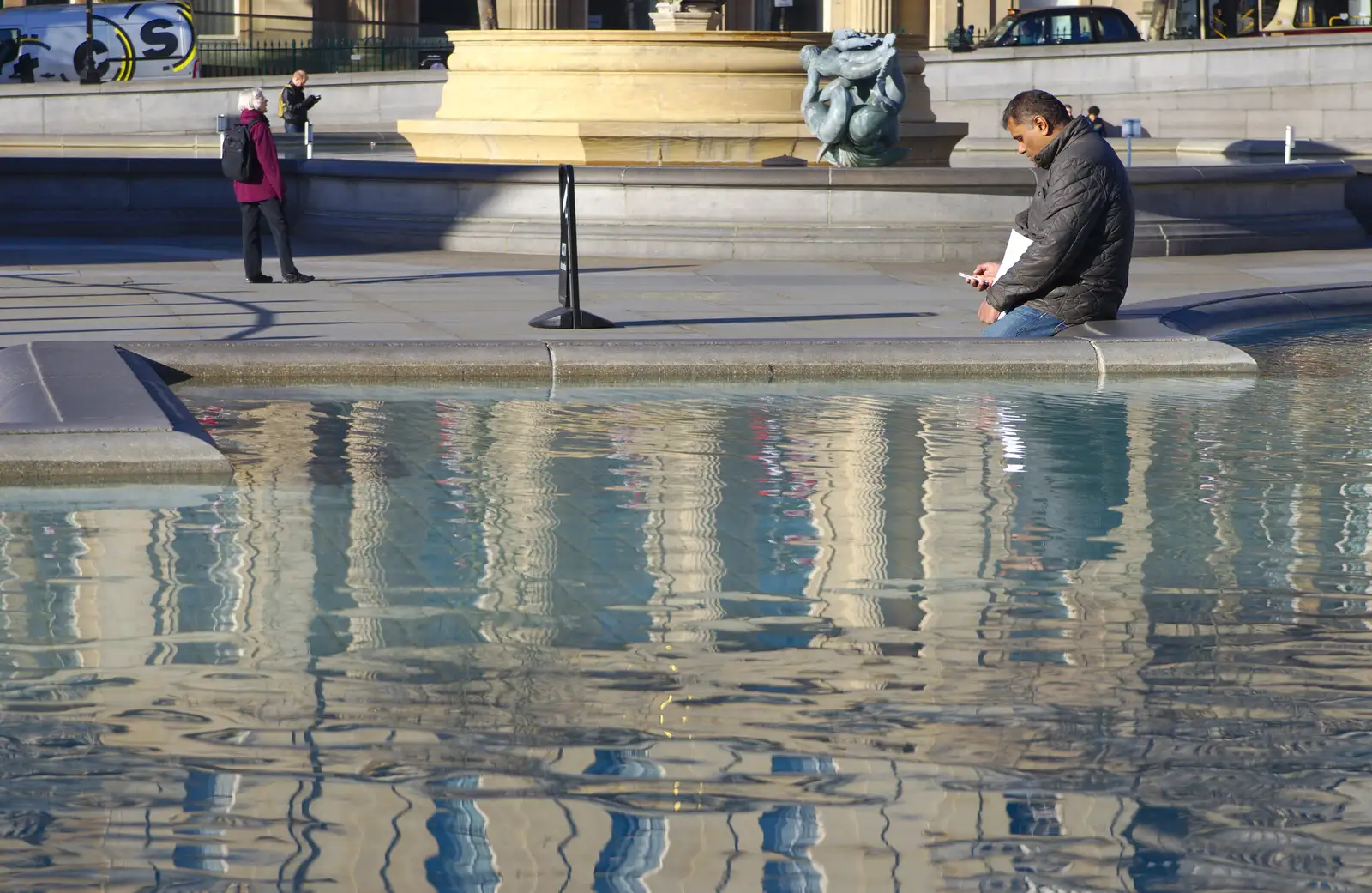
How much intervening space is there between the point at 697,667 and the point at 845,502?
2.21 meters

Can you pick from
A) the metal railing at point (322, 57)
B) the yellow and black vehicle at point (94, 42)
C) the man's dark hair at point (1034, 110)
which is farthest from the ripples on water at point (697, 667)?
the metal railing at point (322, 57)

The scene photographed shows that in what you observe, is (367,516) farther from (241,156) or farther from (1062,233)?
(241,156)

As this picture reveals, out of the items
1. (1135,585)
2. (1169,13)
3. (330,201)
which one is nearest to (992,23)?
(1169,13)

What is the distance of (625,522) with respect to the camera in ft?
21.6

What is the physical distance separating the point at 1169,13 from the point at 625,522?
4606 centimetres

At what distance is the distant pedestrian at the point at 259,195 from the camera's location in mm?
→ 14969

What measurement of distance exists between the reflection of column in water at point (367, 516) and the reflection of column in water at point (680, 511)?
29.4 inches

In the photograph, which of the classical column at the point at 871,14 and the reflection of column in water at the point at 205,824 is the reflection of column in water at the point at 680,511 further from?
the classical column at the point at 871,14

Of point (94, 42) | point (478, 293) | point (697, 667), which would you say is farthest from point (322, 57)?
point (697, 667)

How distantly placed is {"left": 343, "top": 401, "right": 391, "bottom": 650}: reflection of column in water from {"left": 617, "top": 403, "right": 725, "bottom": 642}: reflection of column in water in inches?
29.4

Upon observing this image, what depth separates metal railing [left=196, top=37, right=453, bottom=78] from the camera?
1975 inches

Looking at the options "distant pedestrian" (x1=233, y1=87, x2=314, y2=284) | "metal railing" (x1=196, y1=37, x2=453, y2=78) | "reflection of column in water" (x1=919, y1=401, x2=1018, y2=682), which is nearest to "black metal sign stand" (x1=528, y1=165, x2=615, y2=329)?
"distant pedestrian" (x1=233, y1=87, x2=314, y2=284)

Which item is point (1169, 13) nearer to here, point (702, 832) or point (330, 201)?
point (330, 201)

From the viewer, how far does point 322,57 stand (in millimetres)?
51156
